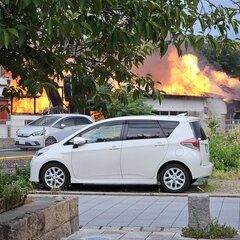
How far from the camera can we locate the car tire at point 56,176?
12.8 m

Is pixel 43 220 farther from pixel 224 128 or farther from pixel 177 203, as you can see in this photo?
pixel 224 128

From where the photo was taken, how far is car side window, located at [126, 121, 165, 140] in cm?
1273

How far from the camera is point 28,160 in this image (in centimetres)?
1516

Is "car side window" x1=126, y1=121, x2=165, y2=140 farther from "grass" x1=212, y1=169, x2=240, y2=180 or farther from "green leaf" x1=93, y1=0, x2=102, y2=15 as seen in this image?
"green leaf" x1=93, y1=0, x2=102, y2=15

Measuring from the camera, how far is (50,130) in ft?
78.7

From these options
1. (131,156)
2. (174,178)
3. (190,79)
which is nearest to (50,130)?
(131,156)

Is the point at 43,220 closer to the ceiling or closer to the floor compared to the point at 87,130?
closer to the floor

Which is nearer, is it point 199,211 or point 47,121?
point 199,211

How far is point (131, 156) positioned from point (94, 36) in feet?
28.4

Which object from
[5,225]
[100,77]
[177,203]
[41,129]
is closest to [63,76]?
[100,77]

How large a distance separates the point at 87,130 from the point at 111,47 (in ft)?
28.7

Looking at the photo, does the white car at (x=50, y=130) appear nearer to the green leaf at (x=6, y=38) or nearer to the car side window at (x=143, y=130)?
the car side window at (x=143, y=130)

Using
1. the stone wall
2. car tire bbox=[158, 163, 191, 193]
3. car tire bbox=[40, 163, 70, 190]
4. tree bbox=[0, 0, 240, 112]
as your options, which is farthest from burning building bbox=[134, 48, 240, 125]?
tree bbox=[0, 0, 240, 112]

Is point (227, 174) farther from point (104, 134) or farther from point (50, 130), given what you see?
point (50, 130)
